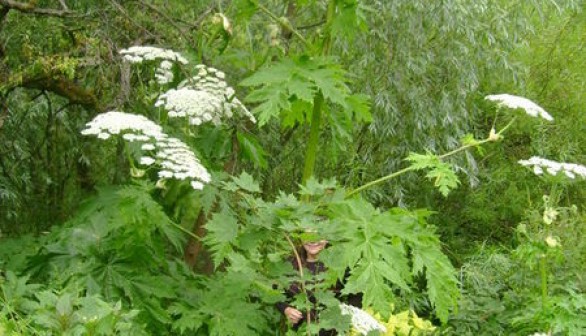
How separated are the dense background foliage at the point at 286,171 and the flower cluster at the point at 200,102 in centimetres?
15

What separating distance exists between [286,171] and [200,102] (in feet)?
9.33

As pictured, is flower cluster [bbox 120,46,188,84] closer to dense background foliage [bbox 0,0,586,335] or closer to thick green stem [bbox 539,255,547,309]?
dense background foliage [bbox 0,0,586,335]

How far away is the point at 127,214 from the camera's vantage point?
7.67ft

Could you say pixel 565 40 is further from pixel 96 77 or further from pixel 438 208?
pixel 96 77

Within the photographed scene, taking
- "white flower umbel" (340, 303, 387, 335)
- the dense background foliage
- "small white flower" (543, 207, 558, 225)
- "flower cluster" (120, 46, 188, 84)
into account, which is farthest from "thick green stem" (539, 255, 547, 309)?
"flower cluster" (120, 46, 188, 84)

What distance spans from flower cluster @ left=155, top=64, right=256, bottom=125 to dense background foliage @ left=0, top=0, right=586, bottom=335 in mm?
148

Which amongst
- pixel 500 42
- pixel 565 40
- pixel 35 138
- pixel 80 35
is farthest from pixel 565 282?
pixel 35 138

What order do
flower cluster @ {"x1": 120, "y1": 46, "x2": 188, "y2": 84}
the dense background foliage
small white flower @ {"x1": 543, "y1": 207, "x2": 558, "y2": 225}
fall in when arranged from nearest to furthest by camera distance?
the dense background foliage
flower cluster @ {"x1": 120, "y1": 46, "x2": 188, "y2": 84}
small white flower @ {"x1": 543, "y1": 207, "x2": 558, "y2": 225}

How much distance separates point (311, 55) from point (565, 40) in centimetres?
Answer: 386

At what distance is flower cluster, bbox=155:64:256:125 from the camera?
2.71m

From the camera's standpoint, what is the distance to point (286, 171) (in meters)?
5.56

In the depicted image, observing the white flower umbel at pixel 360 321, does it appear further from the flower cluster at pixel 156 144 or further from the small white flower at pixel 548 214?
the small white flower at pixel 548 214

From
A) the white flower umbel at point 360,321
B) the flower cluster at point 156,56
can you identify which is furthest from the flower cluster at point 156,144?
the white flower umbel at point 360,321

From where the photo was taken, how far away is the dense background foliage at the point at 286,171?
2352 millimetres
